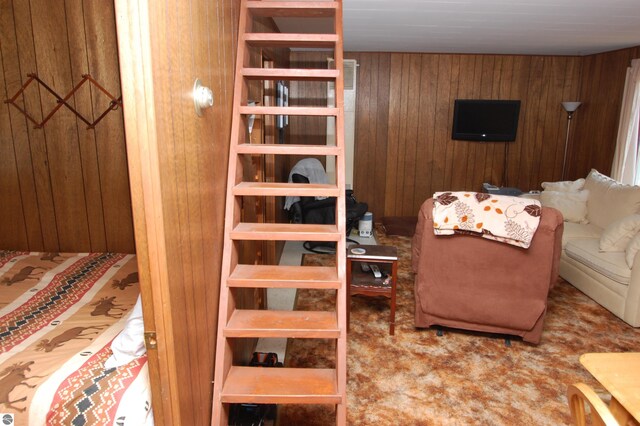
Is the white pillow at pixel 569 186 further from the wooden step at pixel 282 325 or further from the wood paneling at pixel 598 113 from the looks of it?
the wooden step at pixel 282 325

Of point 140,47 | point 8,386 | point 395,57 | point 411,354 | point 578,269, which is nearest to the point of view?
point 140,47

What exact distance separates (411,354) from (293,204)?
7.86 feet

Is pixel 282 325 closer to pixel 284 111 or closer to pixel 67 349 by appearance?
pixel 67 349

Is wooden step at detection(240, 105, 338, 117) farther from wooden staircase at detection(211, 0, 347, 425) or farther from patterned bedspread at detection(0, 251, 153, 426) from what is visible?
patterned bedspread at detection(0, 251, 153, 426)

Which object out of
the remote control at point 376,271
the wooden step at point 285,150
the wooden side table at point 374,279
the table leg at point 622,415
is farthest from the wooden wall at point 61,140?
the table leg at point 622,415

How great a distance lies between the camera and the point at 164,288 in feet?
4.32

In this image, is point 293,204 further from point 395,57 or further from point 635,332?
point 635,332

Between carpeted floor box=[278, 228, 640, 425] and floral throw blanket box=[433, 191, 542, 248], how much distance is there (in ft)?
2.61

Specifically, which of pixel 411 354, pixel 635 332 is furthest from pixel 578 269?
pixel 411 354

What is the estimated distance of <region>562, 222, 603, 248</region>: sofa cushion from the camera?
4074mm

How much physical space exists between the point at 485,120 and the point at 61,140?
487 centimetres

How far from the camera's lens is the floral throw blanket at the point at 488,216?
8.50 ft

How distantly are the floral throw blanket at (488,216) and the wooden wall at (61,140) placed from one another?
81.9 inches

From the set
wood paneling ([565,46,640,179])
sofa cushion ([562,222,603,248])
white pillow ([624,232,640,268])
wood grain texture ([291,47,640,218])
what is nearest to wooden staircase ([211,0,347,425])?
white pillow ([624,232,640,268])
